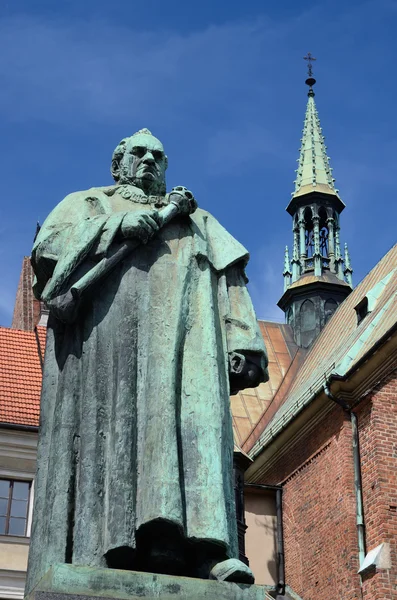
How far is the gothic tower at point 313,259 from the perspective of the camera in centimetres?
3616

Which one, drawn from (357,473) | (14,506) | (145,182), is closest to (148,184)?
(145,182)

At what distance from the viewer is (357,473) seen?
22672 millimetres

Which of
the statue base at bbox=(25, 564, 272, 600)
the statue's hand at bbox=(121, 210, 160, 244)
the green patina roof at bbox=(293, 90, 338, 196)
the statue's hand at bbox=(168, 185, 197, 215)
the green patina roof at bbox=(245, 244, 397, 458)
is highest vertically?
the green patina roof at bbox=(293, 90, 338, 196)

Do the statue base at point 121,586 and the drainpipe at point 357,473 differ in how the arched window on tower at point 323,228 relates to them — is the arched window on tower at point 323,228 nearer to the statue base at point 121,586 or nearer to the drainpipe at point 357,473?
the drainpipe at point 357,473

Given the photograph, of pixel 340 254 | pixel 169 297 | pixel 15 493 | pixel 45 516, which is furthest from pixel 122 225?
pixel 340 254

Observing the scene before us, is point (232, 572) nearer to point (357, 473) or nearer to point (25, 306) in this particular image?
point (357, 473)

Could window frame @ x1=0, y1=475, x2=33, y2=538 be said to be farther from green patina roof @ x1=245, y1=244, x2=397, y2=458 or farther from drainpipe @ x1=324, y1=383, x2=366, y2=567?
green patina roof @ x1=245, y1=244, x2=397, y2=458

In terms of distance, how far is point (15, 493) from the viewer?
18.9 meters

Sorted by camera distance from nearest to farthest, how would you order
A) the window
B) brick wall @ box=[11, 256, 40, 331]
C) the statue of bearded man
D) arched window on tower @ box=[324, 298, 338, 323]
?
1. the statue of bearded man
2. the window
3. brick wall @ box=[11, 256, 40, 331]
4. arched window on tower @ box=[324, 298, 338, 323]

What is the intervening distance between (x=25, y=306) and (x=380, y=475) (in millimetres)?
14539

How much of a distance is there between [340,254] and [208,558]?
33.5 meters

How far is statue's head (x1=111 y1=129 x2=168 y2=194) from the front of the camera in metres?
6.05

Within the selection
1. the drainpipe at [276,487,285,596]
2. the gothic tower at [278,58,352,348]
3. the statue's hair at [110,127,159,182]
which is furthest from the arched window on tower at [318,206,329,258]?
the statue's hair at [110,127,159,182]

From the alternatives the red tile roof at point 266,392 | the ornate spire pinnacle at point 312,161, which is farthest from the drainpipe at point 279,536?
the ornate spire pinnacle at point 312,161
